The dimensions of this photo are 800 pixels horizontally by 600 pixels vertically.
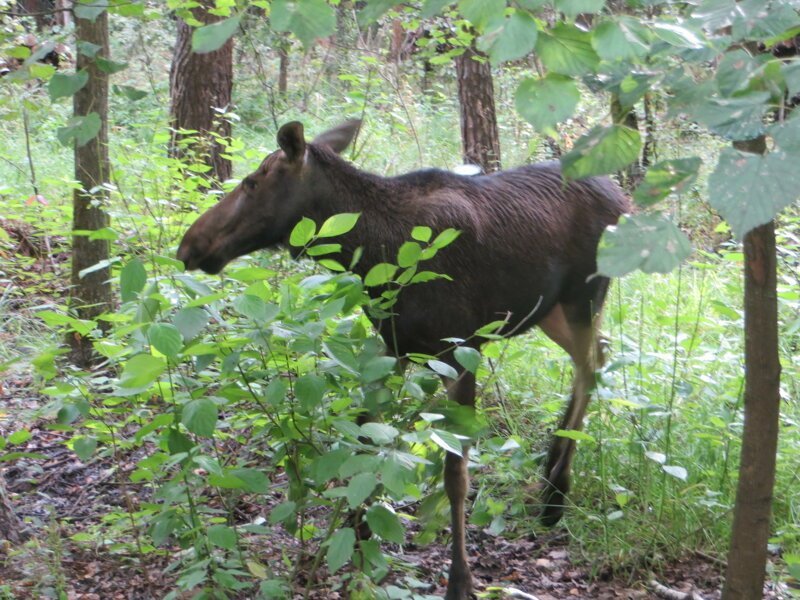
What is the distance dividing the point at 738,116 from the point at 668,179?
0.21 meters


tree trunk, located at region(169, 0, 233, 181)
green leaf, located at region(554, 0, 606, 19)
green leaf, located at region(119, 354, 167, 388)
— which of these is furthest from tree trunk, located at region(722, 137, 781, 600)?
tree trunk, located at region(169, 0, 233, 181)

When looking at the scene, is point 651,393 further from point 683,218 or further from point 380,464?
point 683,218

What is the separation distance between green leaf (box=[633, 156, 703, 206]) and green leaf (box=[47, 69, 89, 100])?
1732 mm

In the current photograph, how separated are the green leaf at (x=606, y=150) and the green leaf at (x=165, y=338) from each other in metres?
1.45

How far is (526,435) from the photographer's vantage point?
584cm

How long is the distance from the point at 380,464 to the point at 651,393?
116 inches

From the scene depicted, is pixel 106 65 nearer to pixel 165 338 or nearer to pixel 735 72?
pixel 165 338

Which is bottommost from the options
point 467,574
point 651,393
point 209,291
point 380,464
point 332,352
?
point 467,574

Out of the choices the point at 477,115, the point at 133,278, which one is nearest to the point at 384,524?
the point at 133,278

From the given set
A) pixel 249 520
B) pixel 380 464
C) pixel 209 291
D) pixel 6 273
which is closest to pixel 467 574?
pixel 249 520

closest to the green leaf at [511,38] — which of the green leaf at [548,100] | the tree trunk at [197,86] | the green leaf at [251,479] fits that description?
the green leaf at [548,100]

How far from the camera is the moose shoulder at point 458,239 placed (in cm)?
466

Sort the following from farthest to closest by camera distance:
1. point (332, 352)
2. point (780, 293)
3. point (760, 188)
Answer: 1. point (780, 293)
2. point (332, 352)
3. point (760, 188)

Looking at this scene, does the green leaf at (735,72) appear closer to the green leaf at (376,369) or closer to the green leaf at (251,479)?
the green leaf at (376,369)
